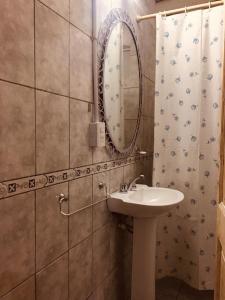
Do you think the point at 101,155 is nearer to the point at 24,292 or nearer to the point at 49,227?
the point at 49,227

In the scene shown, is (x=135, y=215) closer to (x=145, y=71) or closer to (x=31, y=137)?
(x=31, y=137)

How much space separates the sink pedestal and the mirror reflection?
1.74ft

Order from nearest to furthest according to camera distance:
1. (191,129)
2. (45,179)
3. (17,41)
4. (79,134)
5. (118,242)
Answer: (17,41) → (45,179) → (79,134) → (118,242) → (191,129)

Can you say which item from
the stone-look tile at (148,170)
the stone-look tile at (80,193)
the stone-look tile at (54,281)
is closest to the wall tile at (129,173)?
the stone-look tile at (148,170)

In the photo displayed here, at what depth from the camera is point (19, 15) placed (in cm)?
94

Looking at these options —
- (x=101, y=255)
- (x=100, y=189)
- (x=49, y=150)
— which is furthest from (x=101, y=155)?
(x=101, y=255)

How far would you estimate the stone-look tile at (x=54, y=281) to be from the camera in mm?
1094

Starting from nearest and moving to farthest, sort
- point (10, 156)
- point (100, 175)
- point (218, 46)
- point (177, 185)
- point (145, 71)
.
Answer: point (10, 156)
point (100, 175)
point (218, 46)
point (177, 185)
point (145, 71)

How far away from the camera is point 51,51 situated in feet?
3.63

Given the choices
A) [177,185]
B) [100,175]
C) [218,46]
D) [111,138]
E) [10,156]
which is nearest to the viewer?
[10,156]

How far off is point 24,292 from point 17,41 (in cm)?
93

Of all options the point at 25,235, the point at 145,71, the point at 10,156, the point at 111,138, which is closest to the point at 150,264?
the point at 111,138

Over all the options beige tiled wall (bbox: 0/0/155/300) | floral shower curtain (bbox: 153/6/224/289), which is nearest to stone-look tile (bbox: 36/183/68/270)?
beige tiled wall (bbox: 0/0/155/300)

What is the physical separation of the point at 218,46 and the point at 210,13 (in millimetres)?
248
